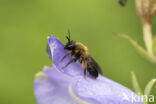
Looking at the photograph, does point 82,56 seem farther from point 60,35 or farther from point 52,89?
point 60,35

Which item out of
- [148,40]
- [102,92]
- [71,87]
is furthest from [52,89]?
[148,40]

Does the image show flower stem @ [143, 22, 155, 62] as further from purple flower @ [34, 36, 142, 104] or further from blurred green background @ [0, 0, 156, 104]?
blurred green background @ [0, 0, 156, 104]

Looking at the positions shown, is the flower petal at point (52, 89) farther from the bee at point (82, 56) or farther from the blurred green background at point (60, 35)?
the blurred green background at point (60, 35)

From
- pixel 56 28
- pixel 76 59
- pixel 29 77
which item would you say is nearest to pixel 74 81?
pixel 76 59

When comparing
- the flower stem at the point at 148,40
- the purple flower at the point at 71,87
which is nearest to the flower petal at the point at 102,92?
the purple flower at the point at 71,87

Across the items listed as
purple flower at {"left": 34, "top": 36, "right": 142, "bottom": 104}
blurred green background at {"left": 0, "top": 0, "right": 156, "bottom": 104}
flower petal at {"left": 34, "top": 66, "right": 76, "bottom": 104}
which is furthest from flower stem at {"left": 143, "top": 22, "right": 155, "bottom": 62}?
blurred green background at {"left": 0, "top": 0, "right": 156, "bottom": 104}

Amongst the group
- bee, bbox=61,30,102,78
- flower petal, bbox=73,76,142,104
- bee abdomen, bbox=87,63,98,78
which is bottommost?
flower petal, bbox=73,76,142,104
